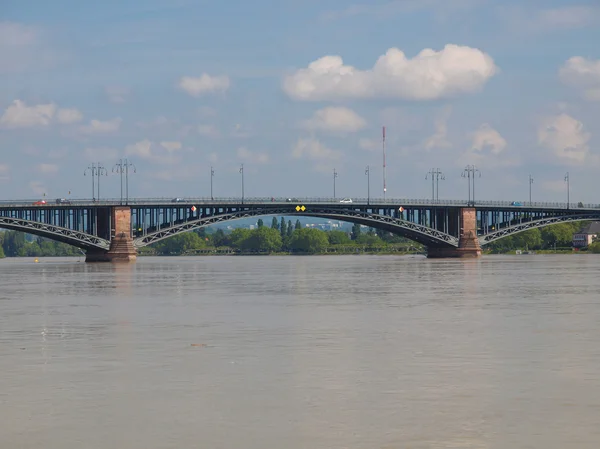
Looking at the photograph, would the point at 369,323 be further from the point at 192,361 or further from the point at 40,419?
the point at 40,419

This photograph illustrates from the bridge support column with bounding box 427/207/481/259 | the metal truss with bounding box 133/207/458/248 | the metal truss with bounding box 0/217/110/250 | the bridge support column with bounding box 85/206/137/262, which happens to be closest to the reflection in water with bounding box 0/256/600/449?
the metal truss with bounding box 0/217/110/250

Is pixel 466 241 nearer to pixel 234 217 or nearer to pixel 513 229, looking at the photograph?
pixel 513 229

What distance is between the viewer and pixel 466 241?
186 meters

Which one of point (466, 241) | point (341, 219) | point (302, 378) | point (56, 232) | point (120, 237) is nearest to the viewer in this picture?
point (302, 378)

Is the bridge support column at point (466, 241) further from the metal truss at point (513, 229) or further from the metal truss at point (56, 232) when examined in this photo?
the metal truss at point (56, 232)

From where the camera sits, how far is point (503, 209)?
191625 millimetres

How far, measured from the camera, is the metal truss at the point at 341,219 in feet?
518

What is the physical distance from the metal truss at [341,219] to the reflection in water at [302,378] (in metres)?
109

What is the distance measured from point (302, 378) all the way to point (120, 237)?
133m

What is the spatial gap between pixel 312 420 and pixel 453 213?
17192 centimetres

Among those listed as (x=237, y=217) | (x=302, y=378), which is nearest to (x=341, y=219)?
(x=237, y=217)

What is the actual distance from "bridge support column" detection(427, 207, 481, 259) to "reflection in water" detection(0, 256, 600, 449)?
137 metres

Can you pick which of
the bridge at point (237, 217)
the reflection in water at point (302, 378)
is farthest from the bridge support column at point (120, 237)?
the reflection in water at point (302, 378)

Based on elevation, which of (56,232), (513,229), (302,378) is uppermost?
(513,229)
